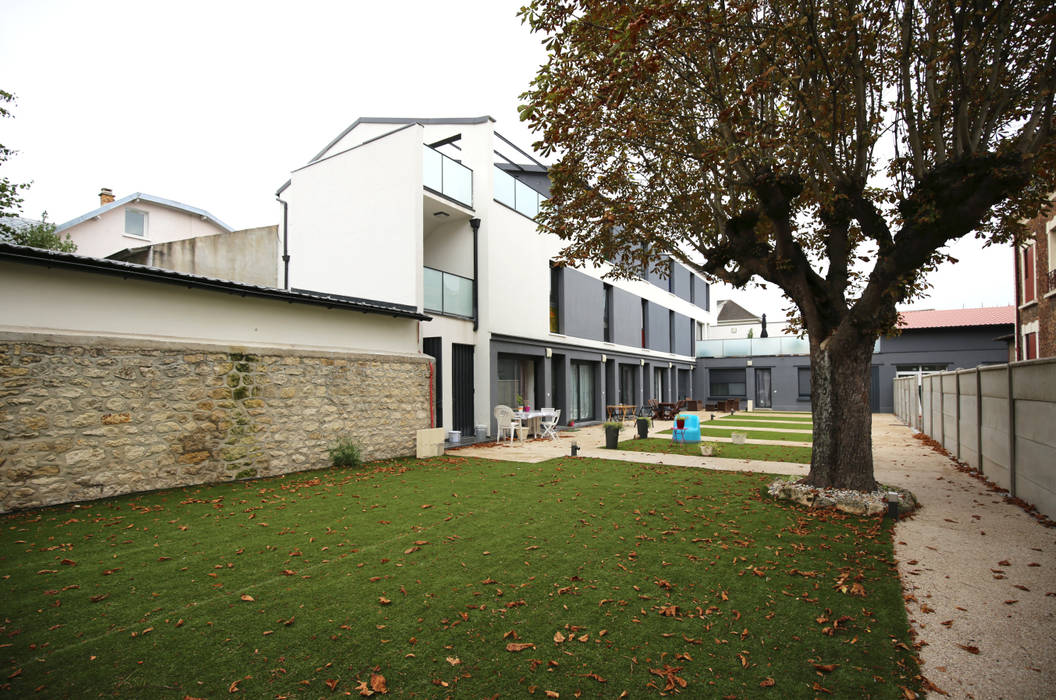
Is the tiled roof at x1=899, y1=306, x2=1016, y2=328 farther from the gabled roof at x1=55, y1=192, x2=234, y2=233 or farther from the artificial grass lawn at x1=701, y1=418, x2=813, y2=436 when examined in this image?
the gabled roof at x1=55, y1=192, x2=234, y2=233

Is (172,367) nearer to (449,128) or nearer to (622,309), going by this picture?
(449,128)

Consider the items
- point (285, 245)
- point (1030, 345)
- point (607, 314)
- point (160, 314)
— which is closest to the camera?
point (160, 314)

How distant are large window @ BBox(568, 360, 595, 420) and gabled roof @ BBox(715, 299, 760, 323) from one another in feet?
109

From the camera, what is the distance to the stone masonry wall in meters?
6.22

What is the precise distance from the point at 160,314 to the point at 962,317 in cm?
3663

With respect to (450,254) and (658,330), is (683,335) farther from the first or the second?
(450,254)

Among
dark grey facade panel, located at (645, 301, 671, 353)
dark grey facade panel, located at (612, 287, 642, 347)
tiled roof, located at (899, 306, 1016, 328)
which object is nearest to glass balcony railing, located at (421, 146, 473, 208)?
dark grey facade panel, located at (612, 287, 642, 347)

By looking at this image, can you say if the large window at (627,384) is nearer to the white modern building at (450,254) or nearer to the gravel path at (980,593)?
the white modern building at (450,254)

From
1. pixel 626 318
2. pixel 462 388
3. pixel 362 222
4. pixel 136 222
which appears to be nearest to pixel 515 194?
pixel 362 222

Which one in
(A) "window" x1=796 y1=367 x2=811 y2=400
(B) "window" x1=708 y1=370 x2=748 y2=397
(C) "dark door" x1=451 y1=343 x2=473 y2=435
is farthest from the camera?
(B) "window" x1=708 y1=370 x2=748 y2=397

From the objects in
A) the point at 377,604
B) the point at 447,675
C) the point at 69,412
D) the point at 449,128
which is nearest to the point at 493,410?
the point at 449,128

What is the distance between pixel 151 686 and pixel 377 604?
136cm

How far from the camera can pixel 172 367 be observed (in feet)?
25.0

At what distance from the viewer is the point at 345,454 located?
10016 millimetres
